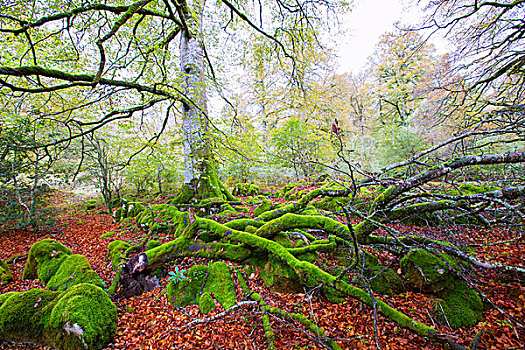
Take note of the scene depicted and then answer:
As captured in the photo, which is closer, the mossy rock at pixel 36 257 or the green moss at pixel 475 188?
the mossy rock at pixel 36 257

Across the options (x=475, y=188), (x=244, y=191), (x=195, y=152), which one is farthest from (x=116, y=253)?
(x=475, y=188)

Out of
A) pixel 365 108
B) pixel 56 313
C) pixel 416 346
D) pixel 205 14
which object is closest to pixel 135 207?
pixel 56 313

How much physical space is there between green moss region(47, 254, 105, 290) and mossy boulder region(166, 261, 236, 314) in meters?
1.45

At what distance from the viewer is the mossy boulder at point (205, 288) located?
10.3 feet

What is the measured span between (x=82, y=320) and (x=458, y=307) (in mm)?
4931

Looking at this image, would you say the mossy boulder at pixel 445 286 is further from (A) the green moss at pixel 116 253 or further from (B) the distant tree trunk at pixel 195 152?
(A) the green moss at pixel 116 253

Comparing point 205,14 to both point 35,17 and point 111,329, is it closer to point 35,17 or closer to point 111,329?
point 35,17

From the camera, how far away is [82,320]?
253cm

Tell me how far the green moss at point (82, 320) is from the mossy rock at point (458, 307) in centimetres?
446

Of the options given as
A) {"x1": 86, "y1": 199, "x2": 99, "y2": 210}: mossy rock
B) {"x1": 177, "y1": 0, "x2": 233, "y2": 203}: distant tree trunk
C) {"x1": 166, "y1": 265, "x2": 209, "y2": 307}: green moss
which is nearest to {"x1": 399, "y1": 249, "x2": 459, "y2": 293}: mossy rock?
{"x1": 166, "y1": 265, "x2": 209, "y2": 307}: green moss

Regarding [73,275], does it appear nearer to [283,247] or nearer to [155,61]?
[283,247]

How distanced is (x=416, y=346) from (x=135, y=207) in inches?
325

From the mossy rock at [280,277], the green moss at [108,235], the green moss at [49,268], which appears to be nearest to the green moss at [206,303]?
the mossy rock at [280,277]

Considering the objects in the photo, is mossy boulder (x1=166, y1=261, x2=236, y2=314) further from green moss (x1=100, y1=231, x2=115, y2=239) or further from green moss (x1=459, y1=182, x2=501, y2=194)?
green moss (x1=459, y1=182, x2=501, y2=194)
